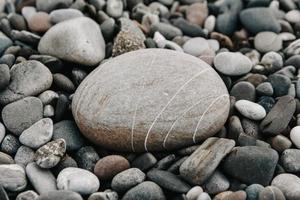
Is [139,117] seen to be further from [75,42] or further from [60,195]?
[75,42]

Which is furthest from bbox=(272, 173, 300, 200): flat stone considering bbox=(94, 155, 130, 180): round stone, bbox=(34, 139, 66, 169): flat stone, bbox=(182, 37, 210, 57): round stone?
bbox=(182, 37, 210, 57): round stone

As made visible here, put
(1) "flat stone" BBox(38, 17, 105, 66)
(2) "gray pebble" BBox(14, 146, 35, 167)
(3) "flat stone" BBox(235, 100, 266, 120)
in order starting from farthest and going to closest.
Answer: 1. (1) "flat stone" BBox(38, 17, 105, 66)
2. (3) "flat stone" BBox(235, 100, 266, 120)
3. (2) "gray pebble" BBox(14, 146, 35, 167)

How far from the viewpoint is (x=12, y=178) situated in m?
3.07

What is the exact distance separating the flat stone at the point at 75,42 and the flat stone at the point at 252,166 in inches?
52.9

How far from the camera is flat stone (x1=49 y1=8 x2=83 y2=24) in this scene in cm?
432

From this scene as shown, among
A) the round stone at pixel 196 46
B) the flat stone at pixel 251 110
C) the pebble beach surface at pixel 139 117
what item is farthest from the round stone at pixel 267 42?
the flat stone at pixel 251 110

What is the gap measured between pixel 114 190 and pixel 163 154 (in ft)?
1.35

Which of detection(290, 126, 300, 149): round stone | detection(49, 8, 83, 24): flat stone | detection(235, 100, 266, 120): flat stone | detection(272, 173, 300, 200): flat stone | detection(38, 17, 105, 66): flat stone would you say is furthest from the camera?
detection(49, 8, 83, 24): flat stone

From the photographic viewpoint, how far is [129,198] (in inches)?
118

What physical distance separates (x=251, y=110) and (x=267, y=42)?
108 cm

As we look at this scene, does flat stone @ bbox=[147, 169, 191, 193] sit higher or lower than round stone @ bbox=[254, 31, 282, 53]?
lower

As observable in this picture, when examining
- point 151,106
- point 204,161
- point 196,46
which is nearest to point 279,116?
point 204,161

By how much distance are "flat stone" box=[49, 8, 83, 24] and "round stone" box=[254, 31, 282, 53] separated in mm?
1452

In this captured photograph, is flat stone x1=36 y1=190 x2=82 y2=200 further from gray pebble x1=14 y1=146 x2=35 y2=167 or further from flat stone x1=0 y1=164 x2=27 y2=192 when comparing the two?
gray pebble x1=14 y1=146 x2=35 y2=167
